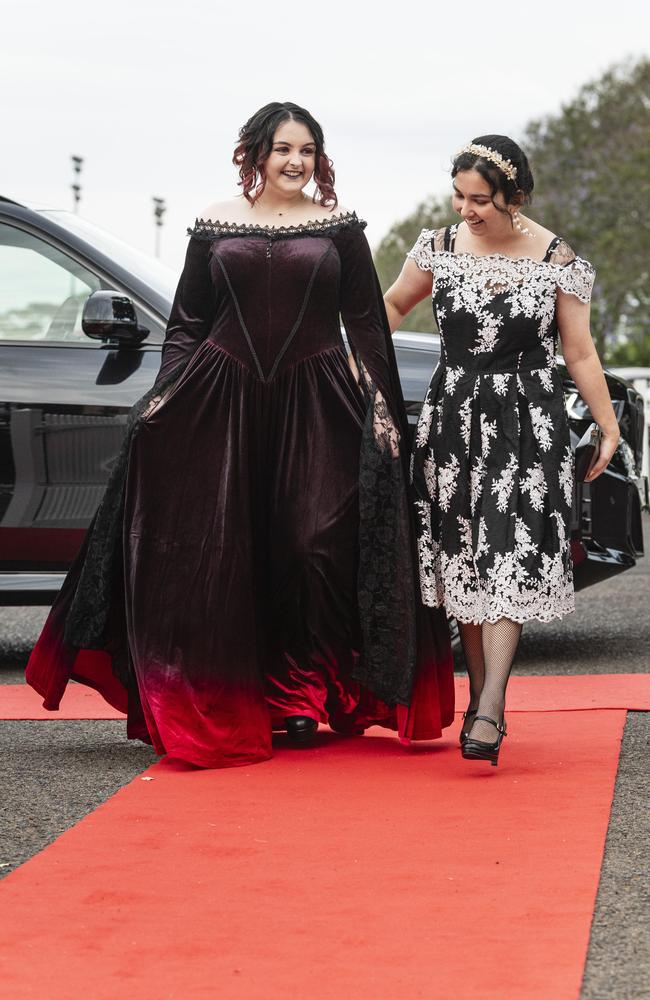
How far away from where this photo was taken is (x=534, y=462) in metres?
4.78

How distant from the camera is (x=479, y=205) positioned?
186 inches

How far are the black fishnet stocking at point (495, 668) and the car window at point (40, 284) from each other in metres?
2.60

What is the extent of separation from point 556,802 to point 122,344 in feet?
9.82

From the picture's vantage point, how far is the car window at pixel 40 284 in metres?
6.73

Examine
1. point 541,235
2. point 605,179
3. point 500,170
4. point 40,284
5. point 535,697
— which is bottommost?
point 535,697

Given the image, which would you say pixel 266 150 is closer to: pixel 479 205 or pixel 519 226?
pixel 479 205

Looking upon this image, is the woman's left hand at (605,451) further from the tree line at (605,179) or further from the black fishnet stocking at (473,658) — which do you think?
the tree line at (605,179)

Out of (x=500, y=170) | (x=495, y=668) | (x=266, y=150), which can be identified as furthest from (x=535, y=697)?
(x=266, y=150)

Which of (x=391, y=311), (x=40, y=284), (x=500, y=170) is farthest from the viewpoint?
(x=40, y=284)

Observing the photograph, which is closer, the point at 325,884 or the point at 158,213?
the point at 325,884

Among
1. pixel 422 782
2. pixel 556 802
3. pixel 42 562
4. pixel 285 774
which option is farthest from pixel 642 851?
pixel 42 562

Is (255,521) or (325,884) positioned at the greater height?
(255,521)

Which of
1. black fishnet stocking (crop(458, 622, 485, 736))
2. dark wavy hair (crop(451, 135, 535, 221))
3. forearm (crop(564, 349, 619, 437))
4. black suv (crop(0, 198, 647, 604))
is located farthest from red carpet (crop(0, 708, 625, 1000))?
black suv (crop(0, 198, 647, 604))
